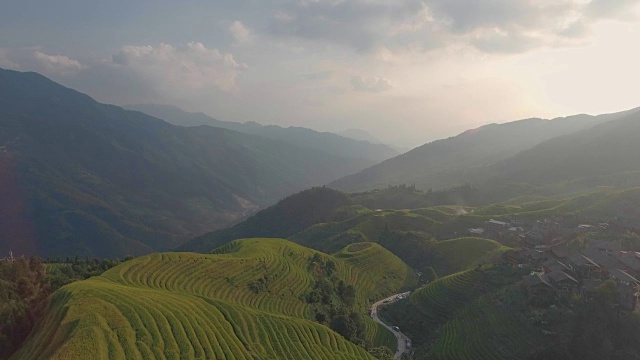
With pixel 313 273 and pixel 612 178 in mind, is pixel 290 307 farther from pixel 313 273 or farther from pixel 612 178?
pixel 612 178

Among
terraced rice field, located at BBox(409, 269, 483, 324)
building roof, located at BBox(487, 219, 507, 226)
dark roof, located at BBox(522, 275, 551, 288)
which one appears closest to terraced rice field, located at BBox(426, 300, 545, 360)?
dark roof, located at BBox(522, 275, 551, 288)

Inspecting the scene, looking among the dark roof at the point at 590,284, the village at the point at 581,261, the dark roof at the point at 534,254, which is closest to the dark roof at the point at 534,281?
the village at the point at 581,261

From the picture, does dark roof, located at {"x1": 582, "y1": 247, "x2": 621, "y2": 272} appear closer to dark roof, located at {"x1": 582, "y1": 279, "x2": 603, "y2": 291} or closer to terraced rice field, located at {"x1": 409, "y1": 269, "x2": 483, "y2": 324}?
dark roof, located at {"x1": 582, "y1": 279, "x2": 603, "y2": 291}

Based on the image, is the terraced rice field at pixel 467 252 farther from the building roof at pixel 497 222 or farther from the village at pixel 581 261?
the building roof at pixel 497 222

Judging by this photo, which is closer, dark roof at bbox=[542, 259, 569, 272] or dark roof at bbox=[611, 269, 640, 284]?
dark roof at bbox=[611, 269, 640, 284]

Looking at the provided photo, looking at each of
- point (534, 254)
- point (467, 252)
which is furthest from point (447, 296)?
point (467, 252)

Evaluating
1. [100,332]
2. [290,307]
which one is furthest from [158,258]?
[100,332]
